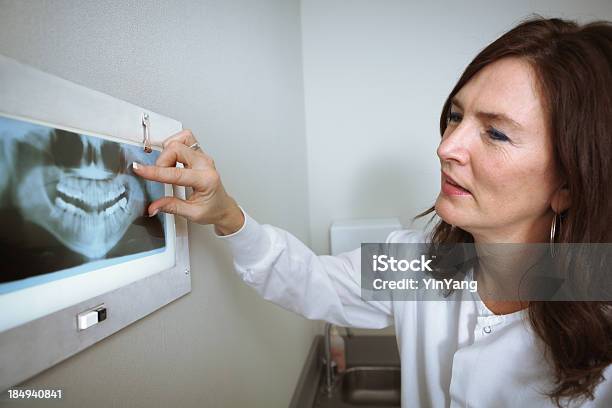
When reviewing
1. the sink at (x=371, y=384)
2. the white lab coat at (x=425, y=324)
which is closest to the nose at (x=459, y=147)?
the white lab coat at (x=425, y=324)

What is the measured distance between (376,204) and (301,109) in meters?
0.61

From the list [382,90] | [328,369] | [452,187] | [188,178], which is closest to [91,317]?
[188,178]

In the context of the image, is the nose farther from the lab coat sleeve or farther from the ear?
the lab coat sleeve

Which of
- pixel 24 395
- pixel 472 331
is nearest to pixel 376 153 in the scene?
pixel 472 331

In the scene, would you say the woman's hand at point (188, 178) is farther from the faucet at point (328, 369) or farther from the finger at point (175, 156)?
the faucet at point (328, 369)

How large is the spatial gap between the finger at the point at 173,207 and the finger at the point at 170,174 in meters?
0.04

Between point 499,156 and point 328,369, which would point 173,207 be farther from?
point 328,369

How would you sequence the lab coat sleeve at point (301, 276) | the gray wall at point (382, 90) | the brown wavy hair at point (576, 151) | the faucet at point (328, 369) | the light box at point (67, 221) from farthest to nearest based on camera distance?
the gray wall at point (382, 90), the faucet at point (328, 369), the lab coat sleeve at point (301, 276), the brown wavy hair at point (576, 151), the light box at point (67, 221)

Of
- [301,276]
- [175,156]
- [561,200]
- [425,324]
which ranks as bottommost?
[425,324]

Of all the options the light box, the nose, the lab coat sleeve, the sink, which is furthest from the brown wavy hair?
the sink

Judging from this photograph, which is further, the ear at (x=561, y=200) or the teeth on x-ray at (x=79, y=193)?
the ear at (x=561, y=200)

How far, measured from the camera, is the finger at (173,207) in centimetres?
50

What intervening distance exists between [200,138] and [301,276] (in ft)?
1.34

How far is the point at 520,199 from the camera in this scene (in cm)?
68
